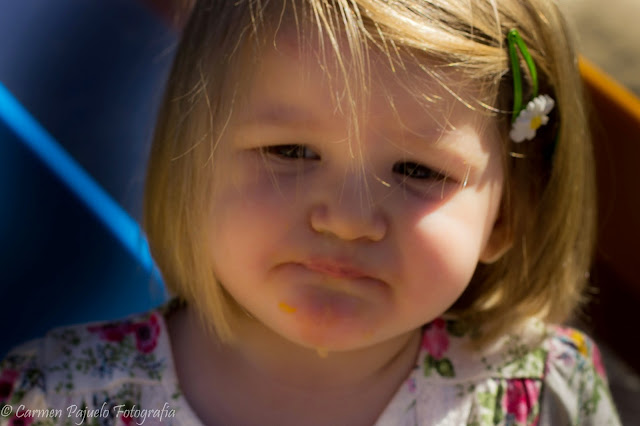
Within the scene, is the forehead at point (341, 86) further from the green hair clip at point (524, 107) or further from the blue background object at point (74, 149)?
the blue background object at point (74, 149)

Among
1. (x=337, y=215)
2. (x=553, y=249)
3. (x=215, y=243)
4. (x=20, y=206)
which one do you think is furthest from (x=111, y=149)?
(x=553, y=249)

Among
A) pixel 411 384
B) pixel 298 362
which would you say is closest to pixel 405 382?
pixel 411 384

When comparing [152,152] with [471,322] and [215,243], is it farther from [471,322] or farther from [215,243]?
[471,322]

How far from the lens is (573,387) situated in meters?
1.21

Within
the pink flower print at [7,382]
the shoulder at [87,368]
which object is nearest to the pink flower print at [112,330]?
the shoulder at [87,368]

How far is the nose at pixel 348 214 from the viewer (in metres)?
0.89

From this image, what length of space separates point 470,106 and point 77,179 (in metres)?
0.56

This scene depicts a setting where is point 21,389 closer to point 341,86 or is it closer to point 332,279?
point 332,279

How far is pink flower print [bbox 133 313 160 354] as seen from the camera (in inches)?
43.0

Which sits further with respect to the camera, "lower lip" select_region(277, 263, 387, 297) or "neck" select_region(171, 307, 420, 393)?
"neck" select_region(171, 307, 420, 393)

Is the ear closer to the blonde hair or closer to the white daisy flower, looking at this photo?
the blonde hair

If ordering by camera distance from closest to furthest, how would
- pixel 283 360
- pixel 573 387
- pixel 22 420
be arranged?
pixel 22 420 < pixel 283 360 < pixel 573 387

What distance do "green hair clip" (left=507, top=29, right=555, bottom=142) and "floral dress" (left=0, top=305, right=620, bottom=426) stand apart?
319 mm

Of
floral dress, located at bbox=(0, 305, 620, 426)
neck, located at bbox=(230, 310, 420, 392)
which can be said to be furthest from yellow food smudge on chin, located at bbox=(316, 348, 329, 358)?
floral dress, located at bbox=(0, 305, 620, 426)
